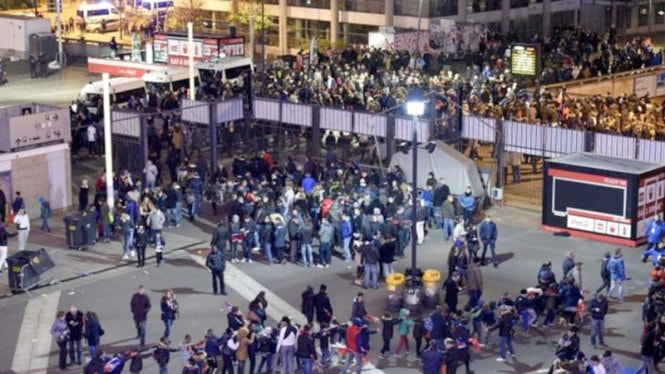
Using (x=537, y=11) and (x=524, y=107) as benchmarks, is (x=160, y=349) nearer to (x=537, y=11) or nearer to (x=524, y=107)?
(x=524, y=107)

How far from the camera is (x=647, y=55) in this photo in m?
63.5

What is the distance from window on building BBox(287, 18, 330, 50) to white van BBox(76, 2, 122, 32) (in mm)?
14519

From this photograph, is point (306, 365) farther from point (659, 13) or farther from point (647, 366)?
point (659, 13)

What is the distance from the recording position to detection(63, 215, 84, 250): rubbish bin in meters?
38.4

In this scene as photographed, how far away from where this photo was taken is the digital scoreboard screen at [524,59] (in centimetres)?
5231

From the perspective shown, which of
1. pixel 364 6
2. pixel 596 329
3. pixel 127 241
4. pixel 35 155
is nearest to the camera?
pixel 596 329

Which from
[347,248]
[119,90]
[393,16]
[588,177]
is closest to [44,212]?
[347,248]

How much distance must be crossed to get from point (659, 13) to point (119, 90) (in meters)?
44.3

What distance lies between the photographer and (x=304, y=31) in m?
78.8

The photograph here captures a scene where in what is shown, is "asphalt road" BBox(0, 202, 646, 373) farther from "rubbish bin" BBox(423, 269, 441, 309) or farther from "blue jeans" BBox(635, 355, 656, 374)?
"blue jeans" BBox(635, 355, 656, 374)

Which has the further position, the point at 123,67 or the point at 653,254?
the point at 123,67

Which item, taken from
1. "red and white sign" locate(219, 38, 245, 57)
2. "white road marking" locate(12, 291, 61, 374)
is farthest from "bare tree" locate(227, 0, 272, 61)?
"white road marking" locate(12, 291, 61, 374)

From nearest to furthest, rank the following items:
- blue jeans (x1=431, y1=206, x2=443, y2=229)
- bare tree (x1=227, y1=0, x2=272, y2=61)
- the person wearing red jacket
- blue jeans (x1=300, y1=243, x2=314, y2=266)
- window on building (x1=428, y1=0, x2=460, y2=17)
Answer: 1. the person wearing red jacket
2. blue jeans (x1=300, y1=243, x2=314, y2=266)
3. blue jeans (x1=431, y1=206, x2=443, y2=229)
4. window on building (x1=428, y1=0, x2=460, y2=17)
5. bare tree (x1=227, y1=0, x2=272, y2=61)

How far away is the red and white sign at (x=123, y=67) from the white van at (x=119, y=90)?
2.12 meters
